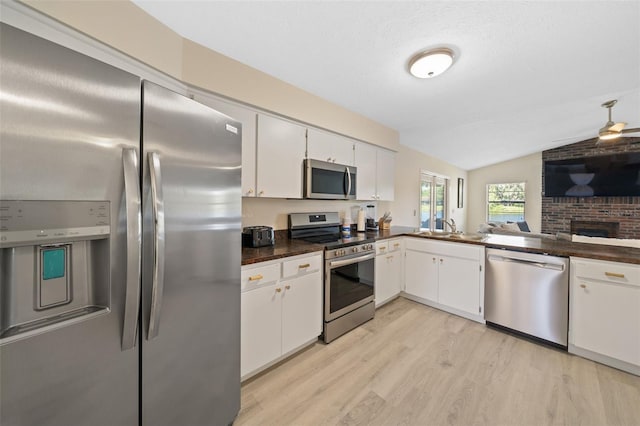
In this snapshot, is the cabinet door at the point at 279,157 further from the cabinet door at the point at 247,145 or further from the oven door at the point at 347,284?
the oven door at the point at 347,284

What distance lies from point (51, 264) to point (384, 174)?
3422 mm

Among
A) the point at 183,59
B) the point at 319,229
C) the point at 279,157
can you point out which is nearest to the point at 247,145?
the point at 279,157

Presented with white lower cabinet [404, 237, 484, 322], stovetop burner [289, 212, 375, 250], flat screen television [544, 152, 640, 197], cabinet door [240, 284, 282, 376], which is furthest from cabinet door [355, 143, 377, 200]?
flat screen television [544, 152, 640, 197]

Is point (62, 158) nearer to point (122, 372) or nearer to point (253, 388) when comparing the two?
point (122, 372)

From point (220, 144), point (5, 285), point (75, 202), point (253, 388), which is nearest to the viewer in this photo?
point (5, 285)

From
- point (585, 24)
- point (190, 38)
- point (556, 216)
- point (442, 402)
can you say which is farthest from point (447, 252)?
point (556, 216)

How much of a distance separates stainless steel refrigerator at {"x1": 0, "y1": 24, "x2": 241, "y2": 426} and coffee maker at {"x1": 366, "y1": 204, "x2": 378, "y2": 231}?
2.62 metres

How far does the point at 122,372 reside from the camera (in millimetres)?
888

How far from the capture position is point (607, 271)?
1922 millimetres

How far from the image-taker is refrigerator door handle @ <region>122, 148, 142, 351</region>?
86 centimetres

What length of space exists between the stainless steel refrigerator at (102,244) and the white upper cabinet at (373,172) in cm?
218

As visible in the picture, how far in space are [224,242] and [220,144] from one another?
0.51m

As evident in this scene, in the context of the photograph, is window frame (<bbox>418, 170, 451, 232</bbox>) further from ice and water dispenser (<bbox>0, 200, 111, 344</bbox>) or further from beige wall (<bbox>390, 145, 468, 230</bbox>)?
ice and water dispenser (<bbox>0, 200, 111, 344</bbox>)

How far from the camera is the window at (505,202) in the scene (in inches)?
259
